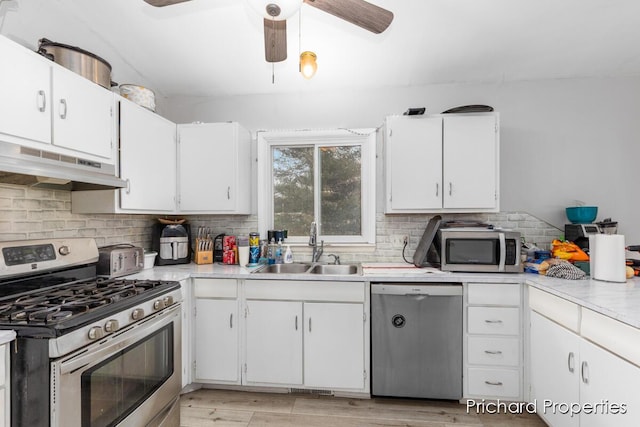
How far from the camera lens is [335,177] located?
120 inches

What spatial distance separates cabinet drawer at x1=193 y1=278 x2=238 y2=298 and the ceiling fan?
163 centimetres

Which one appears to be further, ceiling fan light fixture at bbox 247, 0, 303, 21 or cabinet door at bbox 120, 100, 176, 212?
cabinet door at bbox 120, 100, 176, 212

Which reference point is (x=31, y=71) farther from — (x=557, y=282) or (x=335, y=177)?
(x=557, y=282)

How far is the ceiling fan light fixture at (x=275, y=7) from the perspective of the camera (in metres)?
1.23

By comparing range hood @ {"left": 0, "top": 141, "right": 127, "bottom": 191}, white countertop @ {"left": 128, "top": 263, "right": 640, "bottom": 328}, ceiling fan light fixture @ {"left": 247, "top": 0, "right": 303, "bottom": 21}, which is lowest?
white countertop @ {"left": 128, "top": 263, "right": 640, "bottom": 328}

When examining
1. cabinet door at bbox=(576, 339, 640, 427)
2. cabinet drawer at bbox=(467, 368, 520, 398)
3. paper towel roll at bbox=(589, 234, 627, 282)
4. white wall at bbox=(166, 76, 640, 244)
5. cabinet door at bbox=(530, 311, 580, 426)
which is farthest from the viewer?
white wall at bbox=(166, 76, 640, 244)

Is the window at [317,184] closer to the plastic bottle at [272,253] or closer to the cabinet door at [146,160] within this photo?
the plastic bottle at [272,253]

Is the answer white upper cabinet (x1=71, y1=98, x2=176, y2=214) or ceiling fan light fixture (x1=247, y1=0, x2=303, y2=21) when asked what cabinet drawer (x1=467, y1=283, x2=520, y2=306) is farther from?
white upper cabinet (x1=71, y1=98, x2=176, y2=214)

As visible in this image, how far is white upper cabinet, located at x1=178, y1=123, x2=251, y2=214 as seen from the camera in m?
2.71

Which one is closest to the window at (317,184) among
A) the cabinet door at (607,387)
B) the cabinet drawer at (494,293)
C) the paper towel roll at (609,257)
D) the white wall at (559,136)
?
the white wall at (559,136)

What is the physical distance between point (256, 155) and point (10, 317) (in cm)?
213

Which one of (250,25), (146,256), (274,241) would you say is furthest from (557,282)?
(146,256)

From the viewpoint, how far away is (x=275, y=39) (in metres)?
1.58

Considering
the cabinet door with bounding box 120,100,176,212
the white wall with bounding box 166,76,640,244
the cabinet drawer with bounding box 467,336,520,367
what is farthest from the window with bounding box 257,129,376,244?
the cabinet drawer with bounding box 467,336,520,367
